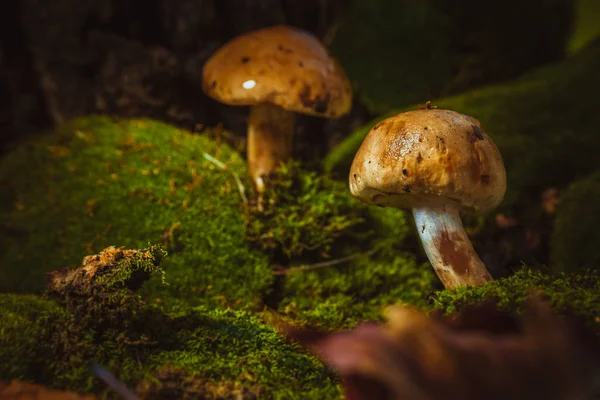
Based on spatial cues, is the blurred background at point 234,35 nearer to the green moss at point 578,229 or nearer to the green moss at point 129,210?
the green moss at point 129,210

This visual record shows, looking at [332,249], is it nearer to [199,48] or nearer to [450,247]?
[450,247]

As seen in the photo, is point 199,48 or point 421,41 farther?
point 421,41

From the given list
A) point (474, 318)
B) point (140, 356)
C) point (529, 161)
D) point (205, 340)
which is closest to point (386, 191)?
point (474, 318)

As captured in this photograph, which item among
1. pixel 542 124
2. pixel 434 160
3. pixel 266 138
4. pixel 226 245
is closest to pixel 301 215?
pixel 226 245

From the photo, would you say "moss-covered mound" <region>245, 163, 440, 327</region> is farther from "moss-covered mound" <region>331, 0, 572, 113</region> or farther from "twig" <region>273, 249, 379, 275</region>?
"moss-covered mound" <region>331, 0, 572, 113</region>

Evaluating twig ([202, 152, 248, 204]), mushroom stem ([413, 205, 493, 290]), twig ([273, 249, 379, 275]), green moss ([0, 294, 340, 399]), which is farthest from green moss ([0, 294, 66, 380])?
mushroom stem ([413, 205, 493, 290])

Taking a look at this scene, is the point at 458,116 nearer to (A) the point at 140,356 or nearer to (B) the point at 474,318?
(B) the point at 474,318

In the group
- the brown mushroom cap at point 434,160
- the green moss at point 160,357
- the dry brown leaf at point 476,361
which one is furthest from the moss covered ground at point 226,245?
the dry brown leaf at point 476,361
